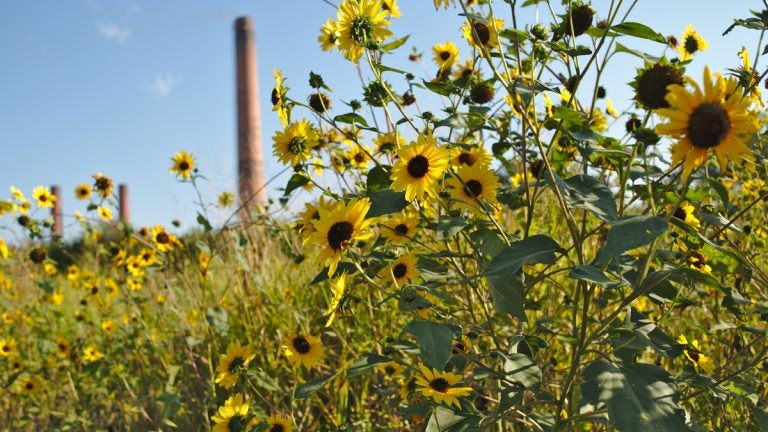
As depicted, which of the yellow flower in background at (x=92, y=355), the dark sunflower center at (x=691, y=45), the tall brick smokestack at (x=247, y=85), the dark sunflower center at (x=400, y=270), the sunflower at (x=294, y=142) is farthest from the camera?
the tall brick smokestack at (x=247, y=85)

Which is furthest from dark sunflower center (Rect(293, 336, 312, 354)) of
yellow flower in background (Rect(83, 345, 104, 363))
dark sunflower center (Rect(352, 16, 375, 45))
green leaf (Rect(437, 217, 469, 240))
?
yellow flower in background (Rect(83, 345, 104, 363))

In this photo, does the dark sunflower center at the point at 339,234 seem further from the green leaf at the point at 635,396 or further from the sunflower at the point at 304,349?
the sunflower at the point at 304,349

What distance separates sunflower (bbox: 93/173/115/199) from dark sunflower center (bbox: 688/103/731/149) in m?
2.75

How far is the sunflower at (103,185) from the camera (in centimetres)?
306

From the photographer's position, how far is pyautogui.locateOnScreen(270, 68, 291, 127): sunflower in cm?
157

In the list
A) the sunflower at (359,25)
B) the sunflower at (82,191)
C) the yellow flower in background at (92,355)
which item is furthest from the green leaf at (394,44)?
the sunflower at (82,191)

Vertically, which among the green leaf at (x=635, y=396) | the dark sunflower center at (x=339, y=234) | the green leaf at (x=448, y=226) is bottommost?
the green leaf at (x=635, y=396)

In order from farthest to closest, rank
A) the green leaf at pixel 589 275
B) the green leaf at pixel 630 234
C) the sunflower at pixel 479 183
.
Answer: the sunflower at pixel 479 183 < the green leaf at pixel 589 275 < the green leaf at pixel 630 234

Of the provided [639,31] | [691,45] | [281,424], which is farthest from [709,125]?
[691,45]

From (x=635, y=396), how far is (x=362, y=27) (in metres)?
0.96

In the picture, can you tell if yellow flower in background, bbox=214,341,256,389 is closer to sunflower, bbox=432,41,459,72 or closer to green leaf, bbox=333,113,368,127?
green leaf, bbox=333,113,368,127

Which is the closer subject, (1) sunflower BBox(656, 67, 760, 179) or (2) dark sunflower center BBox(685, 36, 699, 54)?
(1) sunflower BBox(656, 67, 760, 179)

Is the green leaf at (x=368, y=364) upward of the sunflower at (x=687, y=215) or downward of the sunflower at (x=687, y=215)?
downward

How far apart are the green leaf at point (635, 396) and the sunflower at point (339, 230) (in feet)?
1.54
